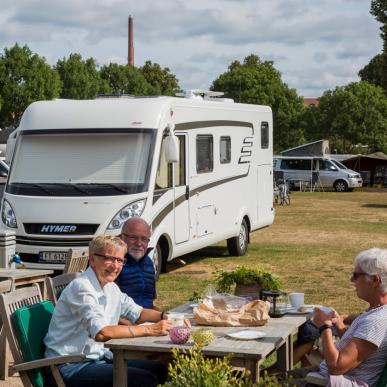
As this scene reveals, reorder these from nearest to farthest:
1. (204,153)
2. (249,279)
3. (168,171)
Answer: (249,279) → (168,171) → (204,153)

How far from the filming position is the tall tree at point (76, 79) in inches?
2040

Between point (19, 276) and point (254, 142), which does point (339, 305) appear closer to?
point (19, 276)

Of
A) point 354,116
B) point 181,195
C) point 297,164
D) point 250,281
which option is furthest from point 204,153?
point 354,116

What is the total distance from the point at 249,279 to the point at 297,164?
36.3 metres

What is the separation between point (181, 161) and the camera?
12.6 m

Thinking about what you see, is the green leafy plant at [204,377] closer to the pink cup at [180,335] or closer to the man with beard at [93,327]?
the pink cup at [180,335]

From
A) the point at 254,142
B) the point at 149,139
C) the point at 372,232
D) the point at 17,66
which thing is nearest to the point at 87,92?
the point at 17,66

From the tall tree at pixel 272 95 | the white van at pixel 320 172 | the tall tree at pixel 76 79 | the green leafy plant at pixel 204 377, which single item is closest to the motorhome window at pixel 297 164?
the white van at pixel 320 172

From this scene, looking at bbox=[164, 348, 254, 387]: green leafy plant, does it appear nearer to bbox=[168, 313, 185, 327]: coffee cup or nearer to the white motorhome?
bbox=[168, 313, 185, 327]: coffee cup

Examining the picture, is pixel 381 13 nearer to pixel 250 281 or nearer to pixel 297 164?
pixel 297 164

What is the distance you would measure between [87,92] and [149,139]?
Result: 4158cm

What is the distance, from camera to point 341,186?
Result: 40.6 m

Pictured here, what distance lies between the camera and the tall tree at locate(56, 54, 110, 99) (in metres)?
51.8

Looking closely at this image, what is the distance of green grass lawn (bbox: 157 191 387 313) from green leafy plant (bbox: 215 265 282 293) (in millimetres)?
1091
